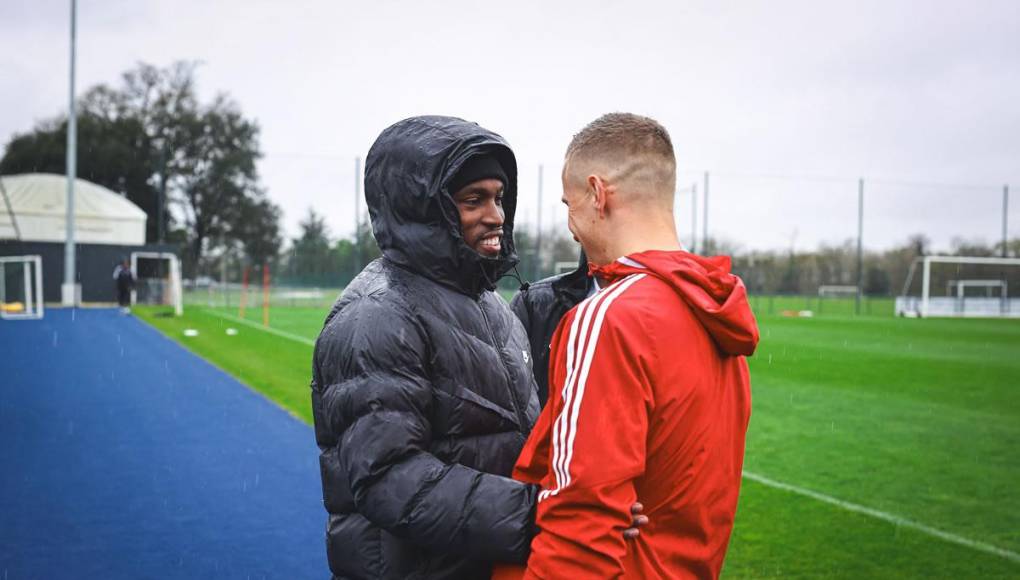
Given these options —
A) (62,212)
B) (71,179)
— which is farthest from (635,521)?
(62,212)

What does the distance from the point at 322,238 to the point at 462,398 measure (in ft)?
118

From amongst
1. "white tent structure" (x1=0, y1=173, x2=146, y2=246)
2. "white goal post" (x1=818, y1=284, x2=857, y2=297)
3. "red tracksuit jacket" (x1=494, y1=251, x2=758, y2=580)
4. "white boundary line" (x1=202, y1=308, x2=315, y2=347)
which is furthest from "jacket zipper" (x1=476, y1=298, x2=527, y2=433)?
"white goal post" (x1=818, y1=284, x2=857, y2=297)

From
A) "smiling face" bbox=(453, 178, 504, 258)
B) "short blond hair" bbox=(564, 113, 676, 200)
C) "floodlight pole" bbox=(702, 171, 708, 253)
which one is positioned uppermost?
"floodlight pole" bbox=(702, 171, 708, 253)

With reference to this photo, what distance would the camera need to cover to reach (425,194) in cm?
204

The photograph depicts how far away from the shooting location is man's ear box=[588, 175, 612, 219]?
183 centimetres

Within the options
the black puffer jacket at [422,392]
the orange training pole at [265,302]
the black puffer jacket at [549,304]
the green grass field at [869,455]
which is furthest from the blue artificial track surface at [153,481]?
the orange training pole at [265,302]

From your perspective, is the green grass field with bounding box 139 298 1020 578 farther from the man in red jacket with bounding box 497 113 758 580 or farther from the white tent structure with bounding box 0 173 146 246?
the white tent structure with bounding box 0 173 146 246

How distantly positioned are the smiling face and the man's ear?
1.36ft

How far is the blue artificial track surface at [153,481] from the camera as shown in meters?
4.69

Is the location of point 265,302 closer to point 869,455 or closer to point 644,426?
point 869,455

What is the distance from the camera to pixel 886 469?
7.02m

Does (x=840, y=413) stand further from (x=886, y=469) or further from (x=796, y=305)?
(x=796, y=305)

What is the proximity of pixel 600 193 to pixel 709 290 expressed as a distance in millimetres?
338

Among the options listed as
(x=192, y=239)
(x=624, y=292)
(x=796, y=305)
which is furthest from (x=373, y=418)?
(x=192, y=239)
